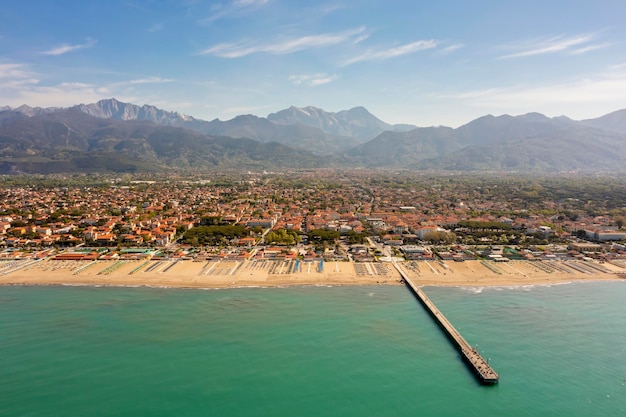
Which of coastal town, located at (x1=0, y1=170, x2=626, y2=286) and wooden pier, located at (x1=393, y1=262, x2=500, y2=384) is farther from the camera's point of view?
coastal town, located at (x1=0, y1=170, x2=626, y2=286)

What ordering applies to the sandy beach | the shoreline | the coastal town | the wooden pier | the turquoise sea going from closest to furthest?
1. the turquoise sea
2. the wooden pier
3. the shoreline
4. the sandy beach
5. the coastal town

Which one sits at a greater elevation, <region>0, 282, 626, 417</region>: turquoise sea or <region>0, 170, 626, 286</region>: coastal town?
<region>0, 170, 626, 286</region>: coastal town

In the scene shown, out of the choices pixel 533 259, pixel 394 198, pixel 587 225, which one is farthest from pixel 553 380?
pixel 394 198

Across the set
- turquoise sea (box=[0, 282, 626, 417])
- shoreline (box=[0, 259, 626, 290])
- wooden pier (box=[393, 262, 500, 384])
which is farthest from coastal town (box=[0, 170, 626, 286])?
wooden pier (box=[393, 262, 500, 384])

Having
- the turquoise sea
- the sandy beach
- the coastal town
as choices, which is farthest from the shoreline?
the turquoise sea

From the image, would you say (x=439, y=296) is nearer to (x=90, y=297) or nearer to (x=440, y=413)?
(x=440, y=413)

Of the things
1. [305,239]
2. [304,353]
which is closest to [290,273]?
[304,353]

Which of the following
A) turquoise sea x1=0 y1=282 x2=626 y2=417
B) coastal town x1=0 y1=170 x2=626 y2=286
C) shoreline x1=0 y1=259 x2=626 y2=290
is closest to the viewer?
turquoise sea x1=0 y1=282 x2=626 y2=417

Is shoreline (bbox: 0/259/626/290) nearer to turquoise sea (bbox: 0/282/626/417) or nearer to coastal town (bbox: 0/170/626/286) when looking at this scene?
coastal town (bbox: 0/170/626/286)
